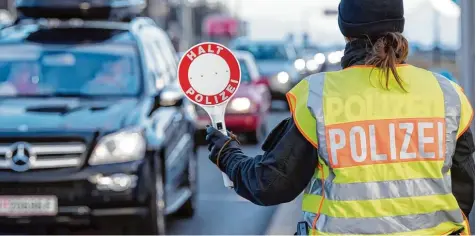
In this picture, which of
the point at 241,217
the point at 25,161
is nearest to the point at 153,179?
the point at 25,161

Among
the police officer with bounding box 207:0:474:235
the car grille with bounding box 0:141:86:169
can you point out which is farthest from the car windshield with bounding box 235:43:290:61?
Answer: the police officer with bounding box 207:0:474:235

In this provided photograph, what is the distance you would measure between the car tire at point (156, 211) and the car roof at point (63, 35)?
1443 millimetres

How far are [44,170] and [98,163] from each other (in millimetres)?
384

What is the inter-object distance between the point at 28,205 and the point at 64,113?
777 millimetres

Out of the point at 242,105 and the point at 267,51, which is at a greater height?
the point at 242,105

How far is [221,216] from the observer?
384 inches

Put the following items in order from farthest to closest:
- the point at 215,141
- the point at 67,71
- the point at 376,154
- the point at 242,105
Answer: the point at 242,105, the point at 67,71, the point at 215,141, the point at 376,154

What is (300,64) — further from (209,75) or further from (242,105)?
(209,75)

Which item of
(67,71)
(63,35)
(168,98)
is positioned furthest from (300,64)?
(168,98)

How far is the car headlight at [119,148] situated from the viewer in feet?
24.7

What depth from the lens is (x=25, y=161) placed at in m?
7.53

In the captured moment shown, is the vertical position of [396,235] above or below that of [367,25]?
below

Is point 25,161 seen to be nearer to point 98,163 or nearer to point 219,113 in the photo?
point 98,163

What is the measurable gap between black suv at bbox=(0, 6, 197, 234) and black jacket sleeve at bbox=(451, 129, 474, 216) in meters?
4.45
